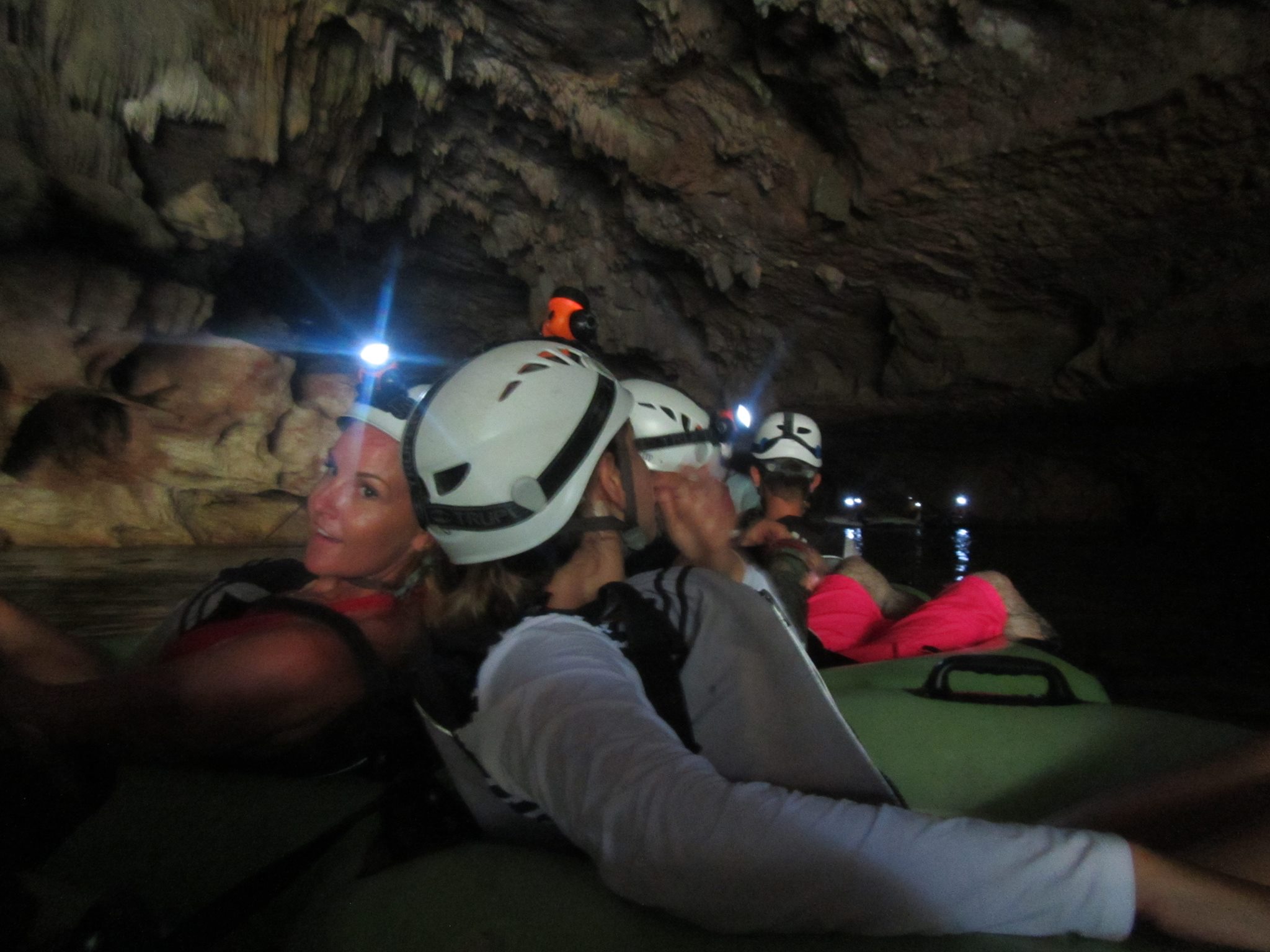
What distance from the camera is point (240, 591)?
1655 millimetres

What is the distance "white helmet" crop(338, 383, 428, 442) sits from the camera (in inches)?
63.6

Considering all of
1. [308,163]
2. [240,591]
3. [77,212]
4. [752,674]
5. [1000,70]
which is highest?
[1000,70]

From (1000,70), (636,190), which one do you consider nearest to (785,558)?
(1000,70)

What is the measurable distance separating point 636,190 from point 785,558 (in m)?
5.54

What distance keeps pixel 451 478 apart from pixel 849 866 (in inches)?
29.5

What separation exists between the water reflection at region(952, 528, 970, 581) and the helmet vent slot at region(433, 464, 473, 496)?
498cm

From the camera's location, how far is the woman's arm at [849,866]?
0.71 meters

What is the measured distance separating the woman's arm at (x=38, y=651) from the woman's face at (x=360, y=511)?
507 millimetres

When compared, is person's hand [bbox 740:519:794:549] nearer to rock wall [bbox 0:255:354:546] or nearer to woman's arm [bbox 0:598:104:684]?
woman's arm [bbox 0:598:104:684]

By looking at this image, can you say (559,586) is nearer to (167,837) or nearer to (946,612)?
(167,837)

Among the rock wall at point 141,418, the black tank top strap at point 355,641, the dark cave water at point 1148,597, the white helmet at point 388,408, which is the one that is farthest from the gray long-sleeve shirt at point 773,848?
the rock wall at point 141,418

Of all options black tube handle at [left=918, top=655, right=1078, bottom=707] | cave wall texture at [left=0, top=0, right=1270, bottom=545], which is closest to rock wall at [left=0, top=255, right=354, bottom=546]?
cave wall texture at [left=0, top=0, right=1270, bottom=545]

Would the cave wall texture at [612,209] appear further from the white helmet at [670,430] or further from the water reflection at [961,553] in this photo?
the white helmet at [670,430]

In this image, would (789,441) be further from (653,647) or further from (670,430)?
(653,647)
